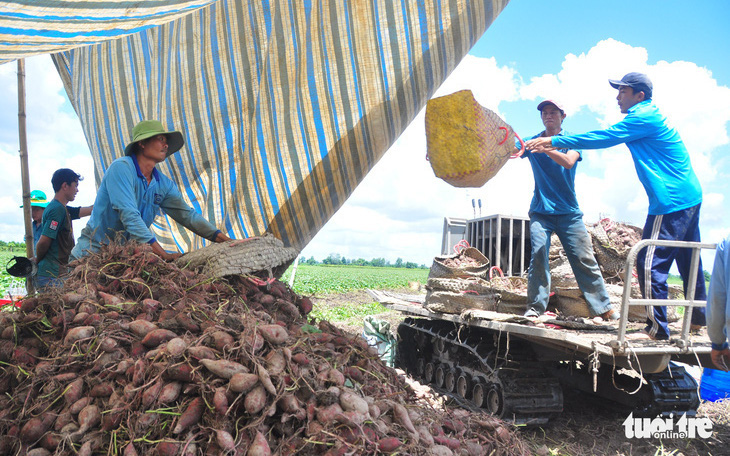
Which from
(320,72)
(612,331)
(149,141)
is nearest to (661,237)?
(612,331)

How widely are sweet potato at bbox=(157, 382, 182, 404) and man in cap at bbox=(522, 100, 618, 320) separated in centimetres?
339

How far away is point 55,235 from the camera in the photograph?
4.27m

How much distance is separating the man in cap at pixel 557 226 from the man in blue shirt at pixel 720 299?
1.60 metres

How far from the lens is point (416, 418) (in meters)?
2.43

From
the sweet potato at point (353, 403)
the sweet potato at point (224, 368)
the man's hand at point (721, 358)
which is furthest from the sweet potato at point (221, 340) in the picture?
the man's hand at point (721, 358)

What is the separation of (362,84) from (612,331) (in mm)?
2860

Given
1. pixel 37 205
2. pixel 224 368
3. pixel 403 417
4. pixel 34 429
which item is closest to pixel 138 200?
pixel 34 429

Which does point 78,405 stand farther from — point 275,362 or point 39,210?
point 39,210

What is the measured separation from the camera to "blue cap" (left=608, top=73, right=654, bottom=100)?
4.17 metres

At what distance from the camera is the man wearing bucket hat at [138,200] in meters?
3.12

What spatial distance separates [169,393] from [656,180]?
154 inches

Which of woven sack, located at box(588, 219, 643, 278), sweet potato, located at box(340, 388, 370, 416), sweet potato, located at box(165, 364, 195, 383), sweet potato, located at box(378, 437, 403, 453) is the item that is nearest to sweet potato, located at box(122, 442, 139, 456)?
sweet potato, located at box(165, 364, 195, 383)

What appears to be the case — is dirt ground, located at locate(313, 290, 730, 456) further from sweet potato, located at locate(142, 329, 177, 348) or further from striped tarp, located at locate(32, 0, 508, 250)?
sweet potato, located at locate(142, 329, 177, 348)

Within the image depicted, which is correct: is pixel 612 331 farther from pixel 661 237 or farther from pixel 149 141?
pixel 149 141
